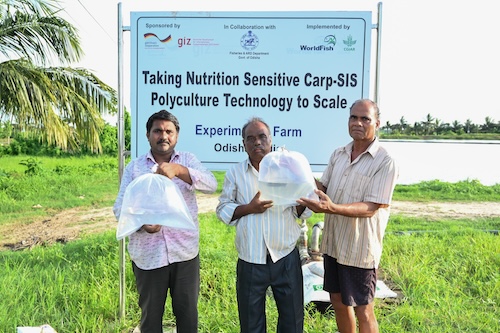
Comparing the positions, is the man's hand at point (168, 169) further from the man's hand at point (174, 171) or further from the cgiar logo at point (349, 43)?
the cgiar logo at point (349, 43)

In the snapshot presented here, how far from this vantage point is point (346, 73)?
290 centimetres

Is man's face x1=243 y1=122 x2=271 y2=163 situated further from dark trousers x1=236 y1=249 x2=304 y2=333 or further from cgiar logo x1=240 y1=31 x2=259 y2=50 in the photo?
cgiar logo x1=240 y1=31 x2=259 y2=50

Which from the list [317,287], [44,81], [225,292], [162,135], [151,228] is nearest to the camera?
[151,228]

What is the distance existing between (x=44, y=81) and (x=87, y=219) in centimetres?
335

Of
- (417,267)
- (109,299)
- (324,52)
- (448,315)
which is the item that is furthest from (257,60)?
(417,267)

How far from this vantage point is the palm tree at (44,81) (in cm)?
657

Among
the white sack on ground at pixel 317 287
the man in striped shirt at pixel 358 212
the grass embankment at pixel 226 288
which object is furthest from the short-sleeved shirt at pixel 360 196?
the white sack on ground at pixel 317 287

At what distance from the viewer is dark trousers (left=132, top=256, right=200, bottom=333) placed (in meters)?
2.14

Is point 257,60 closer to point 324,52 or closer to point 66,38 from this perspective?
point 324,52

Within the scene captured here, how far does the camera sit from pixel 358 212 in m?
2.03

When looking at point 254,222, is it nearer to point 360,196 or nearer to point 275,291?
point 275,291

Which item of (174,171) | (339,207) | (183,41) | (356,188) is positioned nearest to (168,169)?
(174,171)

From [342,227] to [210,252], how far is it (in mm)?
2511

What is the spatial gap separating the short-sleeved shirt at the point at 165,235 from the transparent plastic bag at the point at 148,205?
12cm
